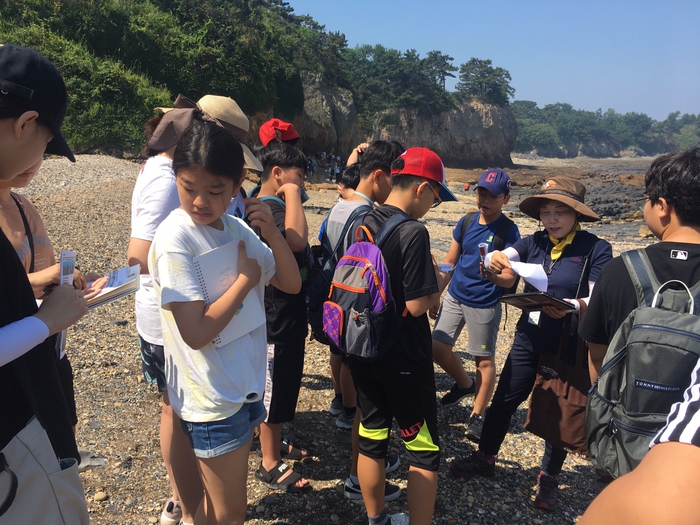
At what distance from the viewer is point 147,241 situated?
2.22 metres

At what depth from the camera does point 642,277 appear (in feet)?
6.20

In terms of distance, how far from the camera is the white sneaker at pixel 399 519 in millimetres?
2664

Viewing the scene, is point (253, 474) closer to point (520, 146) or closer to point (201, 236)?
point (201, 236)

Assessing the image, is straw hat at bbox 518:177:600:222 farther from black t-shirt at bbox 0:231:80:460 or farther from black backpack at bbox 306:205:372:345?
black t-shirt at bbox 0:231:80:460

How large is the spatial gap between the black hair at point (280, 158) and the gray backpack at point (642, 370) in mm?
1942

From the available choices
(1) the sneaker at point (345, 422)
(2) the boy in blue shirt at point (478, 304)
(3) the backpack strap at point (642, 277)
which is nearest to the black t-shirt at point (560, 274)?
(2) the boy in blue shirt at point (478, 304)

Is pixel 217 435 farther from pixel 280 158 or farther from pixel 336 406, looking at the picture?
pixel 336 406

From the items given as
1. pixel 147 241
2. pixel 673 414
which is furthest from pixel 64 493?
pixel 673 414

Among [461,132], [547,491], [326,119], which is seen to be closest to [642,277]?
[547,491]

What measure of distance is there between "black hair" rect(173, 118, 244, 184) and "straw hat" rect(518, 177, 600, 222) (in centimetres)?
205

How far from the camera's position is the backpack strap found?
1854 millimetres

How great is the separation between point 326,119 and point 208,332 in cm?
3575

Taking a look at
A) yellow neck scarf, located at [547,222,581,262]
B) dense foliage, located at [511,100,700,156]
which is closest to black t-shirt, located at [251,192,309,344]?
yellow neck scarf, located at [547,222,581,262]

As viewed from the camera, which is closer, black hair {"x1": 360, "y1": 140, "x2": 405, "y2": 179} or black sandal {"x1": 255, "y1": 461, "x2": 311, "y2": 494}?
black sandal {"x1": 255, "y1": 461, "x2": 311, "y2": 494}
